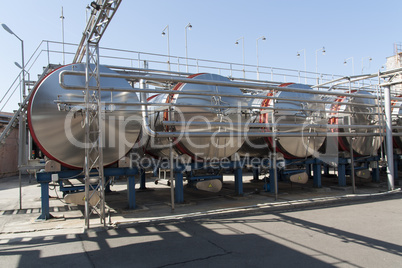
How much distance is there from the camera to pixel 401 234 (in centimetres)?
603

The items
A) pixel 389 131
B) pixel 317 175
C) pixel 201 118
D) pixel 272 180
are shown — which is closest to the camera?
pixel 201 118

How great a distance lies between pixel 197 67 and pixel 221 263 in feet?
36.1

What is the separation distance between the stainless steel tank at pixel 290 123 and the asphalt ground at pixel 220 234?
5.86 feet

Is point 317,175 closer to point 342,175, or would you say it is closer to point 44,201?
point 342,175

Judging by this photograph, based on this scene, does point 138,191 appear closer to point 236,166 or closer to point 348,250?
point 236,166

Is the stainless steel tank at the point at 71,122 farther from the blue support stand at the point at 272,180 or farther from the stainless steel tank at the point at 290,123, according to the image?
the blue support stand at the point at 272,180

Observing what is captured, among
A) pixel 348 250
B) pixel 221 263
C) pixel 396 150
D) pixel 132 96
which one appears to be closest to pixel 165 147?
pixel 132 96

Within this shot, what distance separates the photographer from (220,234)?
625cm

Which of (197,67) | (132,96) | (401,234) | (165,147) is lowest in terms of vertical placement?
(401,234)

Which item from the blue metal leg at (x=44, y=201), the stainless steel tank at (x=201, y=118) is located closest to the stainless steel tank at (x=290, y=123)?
the stainless steel tank at (x=201, y=118)

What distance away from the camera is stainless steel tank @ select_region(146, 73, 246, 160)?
8693 mm

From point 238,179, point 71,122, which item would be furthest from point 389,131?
point 71,122

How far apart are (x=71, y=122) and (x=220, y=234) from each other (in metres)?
4.52

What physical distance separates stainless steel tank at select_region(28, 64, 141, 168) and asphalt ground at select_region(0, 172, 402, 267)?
1693 millimetres
